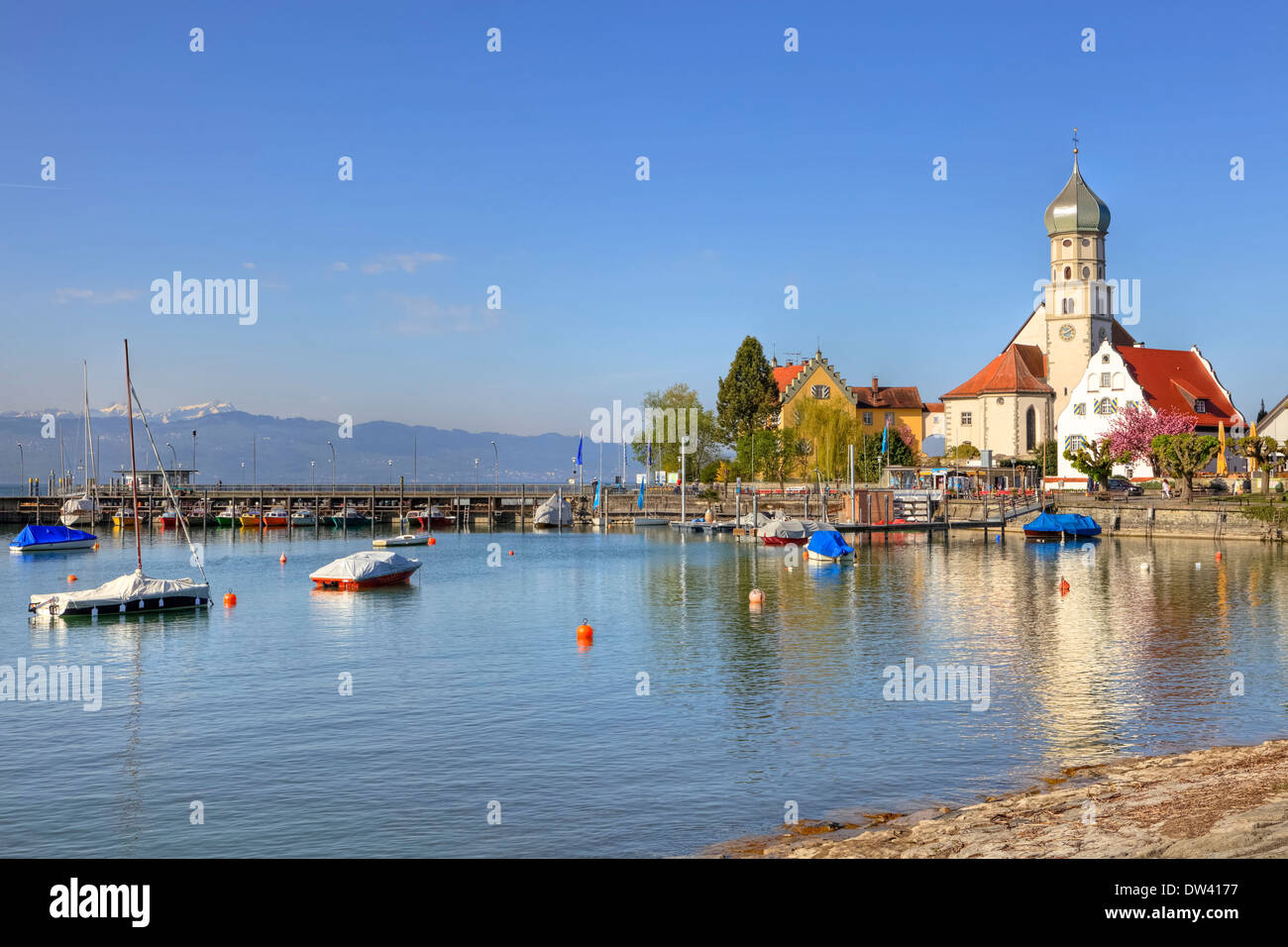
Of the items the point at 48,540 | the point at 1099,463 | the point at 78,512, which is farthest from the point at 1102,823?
the point at 78,512

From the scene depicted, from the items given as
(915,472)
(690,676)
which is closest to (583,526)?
(915,472)

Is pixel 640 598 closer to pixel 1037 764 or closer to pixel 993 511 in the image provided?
pixel 1037 764

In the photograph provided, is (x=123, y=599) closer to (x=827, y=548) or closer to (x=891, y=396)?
(x=827, y=548)

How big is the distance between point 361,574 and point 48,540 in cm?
5405

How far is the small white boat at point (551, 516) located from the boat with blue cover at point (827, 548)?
61285 millimetres

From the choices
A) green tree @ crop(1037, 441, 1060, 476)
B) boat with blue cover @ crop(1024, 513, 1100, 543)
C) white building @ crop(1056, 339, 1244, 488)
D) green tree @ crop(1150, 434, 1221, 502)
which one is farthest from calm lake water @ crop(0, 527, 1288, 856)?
green tree @ crop(1037, 441, 1060, 476)

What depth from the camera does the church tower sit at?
14288 cm

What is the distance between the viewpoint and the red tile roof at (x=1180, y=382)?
446 feet

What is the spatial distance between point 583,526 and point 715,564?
5789cm

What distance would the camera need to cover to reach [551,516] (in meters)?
141

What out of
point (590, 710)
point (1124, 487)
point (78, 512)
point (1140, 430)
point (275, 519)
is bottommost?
point (590, 710)

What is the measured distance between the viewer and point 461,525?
149875 mm
